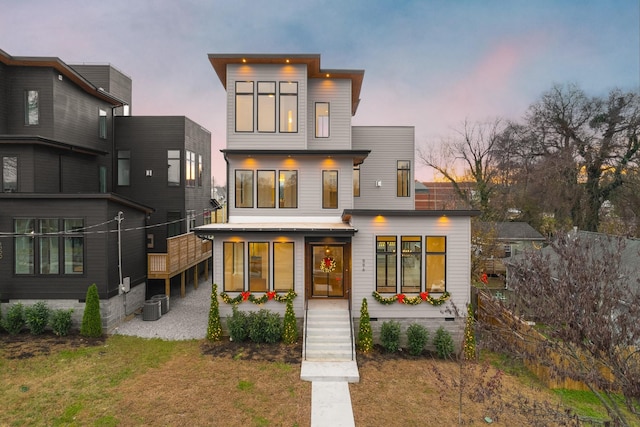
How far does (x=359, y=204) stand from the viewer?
16.3 m

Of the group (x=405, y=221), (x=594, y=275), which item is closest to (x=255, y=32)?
(x=405, y=221)

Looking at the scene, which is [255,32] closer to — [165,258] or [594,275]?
[165,258]

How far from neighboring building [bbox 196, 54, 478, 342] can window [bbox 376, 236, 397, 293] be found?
4cm

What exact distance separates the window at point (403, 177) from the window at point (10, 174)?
1692 cm

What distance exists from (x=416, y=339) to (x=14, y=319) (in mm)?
14169

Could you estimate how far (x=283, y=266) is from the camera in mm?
12211

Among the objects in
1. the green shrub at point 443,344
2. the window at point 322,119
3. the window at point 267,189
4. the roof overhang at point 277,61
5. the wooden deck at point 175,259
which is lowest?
the green shrub at point 443,344

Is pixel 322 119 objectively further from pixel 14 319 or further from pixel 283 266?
pixel 14 319

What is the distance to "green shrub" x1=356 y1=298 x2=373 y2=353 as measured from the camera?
436 inches

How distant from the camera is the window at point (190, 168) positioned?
18.8 metres

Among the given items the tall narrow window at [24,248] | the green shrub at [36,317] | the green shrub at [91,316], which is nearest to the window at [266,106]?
the green shrub at [91,316]

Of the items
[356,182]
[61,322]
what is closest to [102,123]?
[61,322]

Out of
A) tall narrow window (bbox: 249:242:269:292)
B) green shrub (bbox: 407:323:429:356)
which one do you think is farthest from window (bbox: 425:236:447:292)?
tall narrow window (bbox: 249:242:269:292)

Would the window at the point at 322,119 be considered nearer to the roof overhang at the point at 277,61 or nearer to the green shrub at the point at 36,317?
the roof overhang at the point at 277,61
